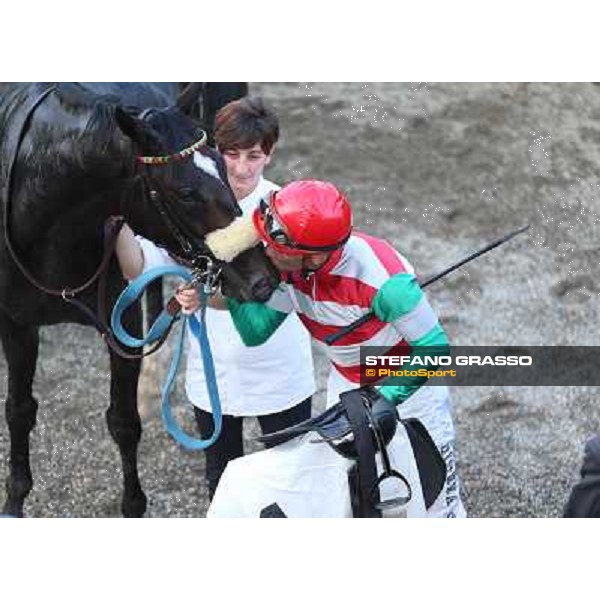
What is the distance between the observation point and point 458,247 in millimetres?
5621

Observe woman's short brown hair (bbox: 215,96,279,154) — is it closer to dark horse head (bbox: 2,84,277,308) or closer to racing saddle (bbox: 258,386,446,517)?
dark horse head (bbox: 2,84,277,308)

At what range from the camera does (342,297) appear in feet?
8.91

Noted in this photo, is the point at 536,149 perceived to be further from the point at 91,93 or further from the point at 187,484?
the point at 91,93

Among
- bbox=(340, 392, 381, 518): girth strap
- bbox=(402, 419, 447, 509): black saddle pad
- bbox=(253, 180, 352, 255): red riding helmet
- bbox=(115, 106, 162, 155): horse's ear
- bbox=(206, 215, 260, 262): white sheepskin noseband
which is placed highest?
bbox=(115, 106, 162, 155): horse's ear

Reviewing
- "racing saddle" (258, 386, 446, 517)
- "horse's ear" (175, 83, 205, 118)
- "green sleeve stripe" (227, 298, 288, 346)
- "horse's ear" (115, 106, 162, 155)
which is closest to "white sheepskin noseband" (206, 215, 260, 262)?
"green sleeve stripe" (227, 298, 288, 346)

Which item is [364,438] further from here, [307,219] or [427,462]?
[307,219]

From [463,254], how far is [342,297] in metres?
2.93

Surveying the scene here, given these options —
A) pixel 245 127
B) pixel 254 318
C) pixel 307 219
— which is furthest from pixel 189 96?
pixel 307 219

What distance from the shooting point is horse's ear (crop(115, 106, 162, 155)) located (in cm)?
273

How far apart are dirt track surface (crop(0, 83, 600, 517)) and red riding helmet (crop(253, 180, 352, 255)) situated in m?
1.53

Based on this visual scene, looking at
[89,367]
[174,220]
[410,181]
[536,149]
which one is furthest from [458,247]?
[174,220]

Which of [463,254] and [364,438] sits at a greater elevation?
[364,438]

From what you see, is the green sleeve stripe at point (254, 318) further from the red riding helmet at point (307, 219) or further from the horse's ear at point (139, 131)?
the horse's ear at point (139, 131)

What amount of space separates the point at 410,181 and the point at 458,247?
2.34ft
